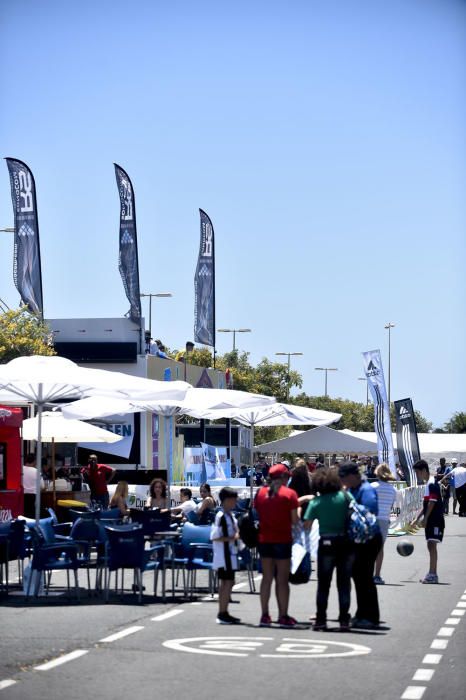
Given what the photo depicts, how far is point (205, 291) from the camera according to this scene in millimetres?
56969

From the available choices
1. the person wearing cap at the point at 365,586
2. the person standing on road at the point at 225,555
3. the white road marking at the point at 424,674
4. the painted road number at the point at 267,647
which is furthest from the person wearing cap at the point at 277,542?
the white road marking at the point at 424,674

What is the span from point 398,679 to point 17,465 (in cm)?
1351

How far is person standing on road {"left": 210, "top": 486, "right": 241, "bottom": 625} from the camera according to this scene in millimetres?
12969

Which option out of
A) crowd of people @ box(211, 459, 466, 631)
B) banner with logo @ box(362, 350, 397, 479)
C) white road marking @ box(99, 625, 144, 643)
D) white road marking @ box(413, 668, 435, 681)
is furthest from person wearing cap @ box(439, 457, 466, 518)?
white road marking @ box(413, 668, 435, 681)

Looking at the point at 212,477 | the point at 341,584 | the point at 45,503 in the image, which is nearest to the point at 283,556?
the point at 341,584

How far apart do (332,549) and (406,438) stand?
21.8m

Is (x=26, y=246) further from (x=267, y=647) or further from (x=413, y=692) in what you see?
(x=413, y=692)

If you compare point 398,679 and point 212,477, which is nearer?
point 398,679

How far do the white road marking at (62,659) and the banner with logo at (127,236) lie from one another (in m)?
38.7

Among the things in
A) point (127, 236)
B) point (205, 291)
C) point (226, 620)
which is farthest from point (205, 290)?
point (226, 620)

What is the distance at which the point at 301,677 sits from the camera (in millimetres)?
9789

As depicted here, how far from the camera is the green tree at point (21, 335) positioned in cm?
4259

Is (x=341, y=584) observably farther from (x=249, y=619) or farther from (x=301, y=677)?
(x=301, y=677)

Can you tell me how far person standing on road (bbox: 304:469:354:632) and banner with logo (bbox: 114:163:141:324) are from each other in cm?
3707
